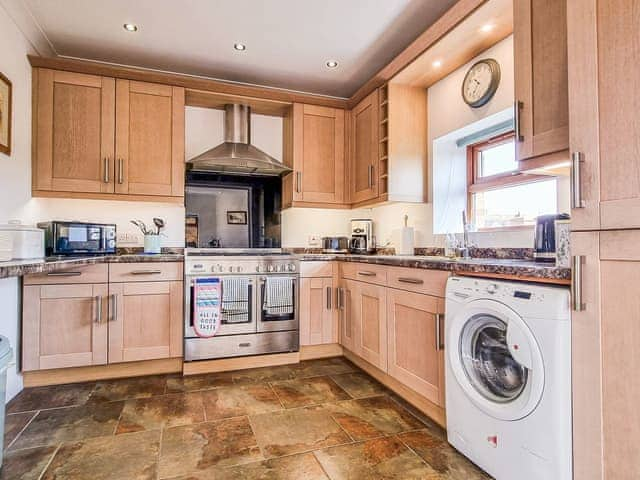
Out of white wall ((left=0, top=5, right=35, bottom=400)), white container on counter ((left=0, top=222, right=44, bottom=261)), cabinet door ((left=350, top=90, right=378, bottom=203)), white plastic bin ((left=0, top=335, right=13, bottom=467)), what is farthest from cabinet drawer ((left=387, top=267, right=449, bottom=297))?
white wall ((left=0, top=5, right=35, bottom=400))

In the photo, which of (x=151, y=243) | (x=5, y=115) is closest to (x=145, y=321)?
(x=151, y=243)

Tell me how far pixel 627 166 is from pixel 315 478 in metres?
1.61

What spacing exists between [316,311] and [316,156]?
147 centimetres

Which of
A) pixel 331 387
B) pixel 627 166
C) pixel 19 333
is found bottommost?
pixel 331 387

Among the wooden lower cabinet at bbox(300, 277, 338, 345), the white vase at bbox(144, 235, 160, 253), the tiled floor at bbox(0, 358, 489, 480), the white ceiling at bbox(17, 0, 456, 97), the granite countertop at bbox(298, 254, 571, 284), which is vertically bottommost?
the tiled floor at bbox(0, 358, 489, 480)

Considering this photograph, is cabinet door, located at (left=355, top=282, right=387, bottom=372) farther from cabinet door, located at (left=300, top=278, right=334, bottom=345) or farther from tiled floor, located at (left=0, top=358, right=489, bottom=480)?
cabinet door, located at (left=300, top=278, right=334, bottom=345)

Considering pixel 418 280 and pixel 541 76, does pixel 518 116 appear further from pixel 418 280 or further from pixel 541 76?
pixel 418 280

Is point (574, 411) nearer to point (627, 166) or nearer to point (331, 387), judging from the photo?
point (627, 166)

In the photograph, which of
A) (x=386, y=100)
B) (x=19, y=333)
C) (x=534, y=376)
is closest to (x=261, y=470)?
(x=534, y=376)

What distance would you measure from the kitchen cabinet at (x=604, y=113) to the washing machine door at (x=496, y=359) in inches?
17.9

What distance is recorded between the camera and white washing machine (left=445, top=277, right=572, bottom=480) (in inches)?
49.4

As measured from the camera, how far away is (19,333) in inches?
98.7

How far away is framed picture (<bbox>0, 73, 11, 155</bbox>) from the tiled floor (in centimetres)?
161

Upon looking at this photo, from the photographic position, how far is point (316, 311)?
3.19 m
